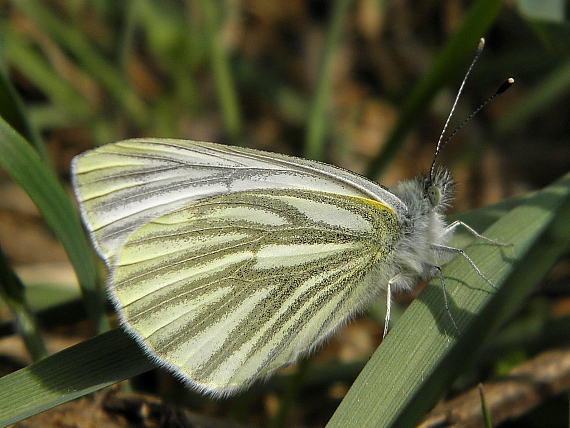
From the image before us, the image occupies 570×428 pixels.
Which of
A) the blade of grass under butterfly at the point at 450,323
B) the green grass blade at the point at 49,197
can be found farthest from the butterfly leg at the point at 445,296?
the green grass blade at the point at 49,197

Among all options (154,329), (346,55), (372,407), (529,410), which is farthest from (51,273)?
(346,55)

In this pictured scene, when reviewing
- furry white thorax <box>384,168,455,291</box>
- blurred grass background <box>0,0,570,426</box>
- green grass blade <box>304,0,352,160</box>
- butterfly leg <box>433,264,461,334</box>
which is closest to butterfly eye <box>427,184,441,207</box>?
furry white thorax <box>384,168,455,291</box>

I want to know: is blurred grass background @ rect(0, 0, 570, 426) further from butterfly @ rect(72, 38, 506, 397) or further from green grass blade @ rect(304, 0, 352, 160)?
butterfly @ rect(72, 38, 506, 397)

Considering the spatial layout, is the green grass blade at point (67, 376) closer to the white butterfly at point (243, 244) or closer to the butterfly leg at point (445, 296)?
the white butterfly at point (243, 244)

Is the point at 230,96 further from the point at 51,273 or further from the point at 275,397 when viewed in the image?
the point at 275,397

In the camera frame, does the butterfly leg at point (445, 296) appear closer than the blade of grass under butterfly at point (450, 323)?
No

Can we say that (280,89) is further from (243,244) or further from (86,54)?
(243,244)
